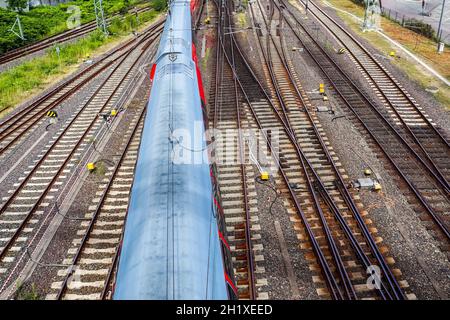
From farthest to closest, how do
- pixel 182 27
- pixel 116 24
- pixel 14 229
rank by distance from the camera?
pixel 116 24 < pixel 182 27 < pixel 14 229

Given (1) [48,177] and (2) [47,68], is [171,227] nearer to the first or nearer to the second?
(1) [48,177]

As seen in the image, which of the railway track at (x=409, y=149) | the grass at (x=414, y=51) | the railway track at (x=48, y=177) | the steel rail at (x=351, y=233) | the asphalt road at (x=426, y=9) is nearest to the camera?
the steel rail at (x=351, y=233)

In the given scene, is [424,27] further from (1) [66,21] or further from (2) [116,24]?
(1) [66,21]

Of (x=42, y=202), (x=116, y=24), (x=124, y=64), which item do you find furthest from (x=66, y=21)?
(x=42, y=202)

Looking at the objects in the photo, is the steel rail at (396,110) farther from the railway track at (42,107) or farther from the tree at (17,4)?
the tree at (17,4)

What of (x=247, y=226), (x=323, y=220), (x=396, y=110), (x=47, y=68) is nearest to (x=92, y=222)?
(x=247, y=226)

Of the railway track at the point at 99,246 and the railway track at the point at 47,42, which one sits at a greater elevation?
the railway track at the point at 47,42

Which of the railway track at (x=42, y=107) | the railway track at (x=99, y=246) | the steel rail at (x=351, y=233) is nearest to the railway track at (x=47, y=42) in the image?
the railway track at (x=42, y=107)
